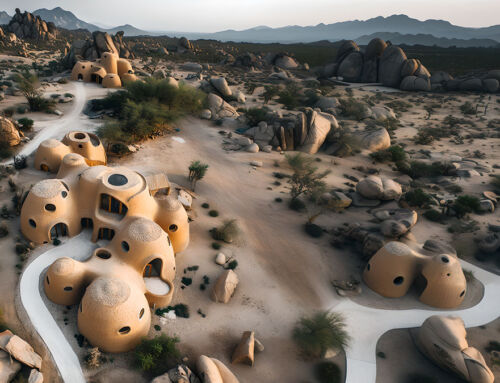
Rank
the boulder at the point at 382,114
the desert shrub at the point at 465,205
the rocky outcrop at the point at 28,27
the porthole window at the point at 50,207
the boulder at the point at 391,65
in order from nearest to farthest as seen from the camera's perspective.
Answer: the porthole window at the point at 50,207, the desert shrub at the point at 465,205, the boulder at the point at 382,114, the boulder at the point at 391,65, the rocky outcrop at the point at 28,27

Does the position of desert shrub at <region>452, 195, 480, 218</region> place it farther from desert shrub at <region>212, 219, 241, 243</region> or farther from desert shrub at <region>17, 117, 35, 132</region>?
desert shrub at <region>17, 117, 35, 132</region>

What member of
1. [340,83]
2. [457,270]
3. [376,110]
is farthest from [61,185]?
[340,83]

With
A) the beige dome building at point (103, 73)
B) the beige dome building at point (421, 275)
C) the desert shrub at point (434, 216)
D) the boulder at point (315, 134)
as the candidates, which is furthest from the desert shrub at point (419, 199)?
the beige dome building at point (103, 73)

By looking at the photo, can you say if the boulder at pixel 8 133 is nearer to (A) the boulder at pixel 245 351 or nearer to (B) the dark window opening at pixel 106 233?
(B) the dark window opening at pixel 106 233

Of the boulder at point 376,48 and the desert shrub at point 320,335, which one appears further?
the boulder at point 376,48

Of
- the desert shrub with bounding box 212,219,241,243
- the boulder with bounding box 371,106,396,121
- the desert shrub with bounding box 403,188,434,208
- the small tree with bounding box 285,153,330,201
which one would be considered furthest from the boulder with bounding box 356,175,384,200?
the boulder with bounding box 371,106,396,121

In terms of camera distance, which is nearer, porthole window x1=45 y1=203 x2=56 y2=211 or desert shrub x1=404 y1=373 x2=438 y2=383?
desert shrub x1=404 y1=373 x2=438 y2=383
